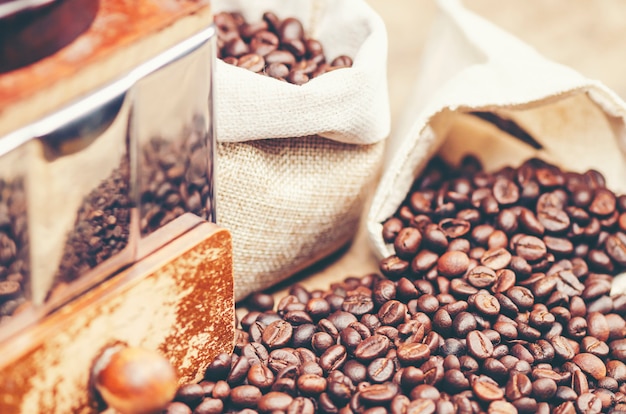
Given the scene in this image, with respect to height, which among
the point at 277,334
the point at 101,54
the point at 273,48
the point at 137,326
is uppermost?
the point at 101,54

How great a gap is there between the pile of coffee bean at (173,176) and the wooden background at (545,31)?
1.01 m

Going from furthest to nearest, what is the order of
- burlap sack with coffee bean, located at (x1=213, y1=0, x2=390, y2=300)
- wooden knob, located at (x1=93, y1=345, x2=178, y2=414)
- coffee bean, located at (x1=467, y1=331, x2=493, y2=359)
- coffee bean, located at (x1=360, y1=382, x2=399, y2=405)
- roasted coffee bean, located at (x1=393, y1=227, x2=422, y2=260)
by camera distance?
roasted coffee bean, located at (x1=393, y1=227, x2=422, y2=260), burlap sack with coffee bean, located at (x1=213, y1=0, x2=390, y2=300), coffee bean, located at (x1=467, y1=331, x2=493, y2=359), coffee bean, located at (x1=360, y1=382, x2=399, y2=405), wooden knob, located at (x1=93, y1=345, x2=178, y2=414)

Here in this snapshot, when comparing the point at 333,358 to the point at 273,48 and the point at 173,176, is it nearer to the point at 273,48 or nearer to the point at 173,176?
the point at 173,176

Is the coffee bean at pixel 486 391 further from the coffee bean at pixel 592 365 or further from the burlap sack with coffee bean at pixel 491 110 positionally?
the burlap sack with coffee bean at pixel 491 110

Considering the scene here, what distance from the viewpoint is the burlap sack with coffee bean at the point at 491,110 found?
1532 millimetres

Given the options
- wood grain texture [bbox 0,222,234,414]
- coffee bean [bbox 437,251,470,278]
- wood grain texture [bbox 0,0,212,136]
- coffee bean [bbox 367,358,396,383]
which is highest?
wood grain texture [bbox 0,0,212,136]

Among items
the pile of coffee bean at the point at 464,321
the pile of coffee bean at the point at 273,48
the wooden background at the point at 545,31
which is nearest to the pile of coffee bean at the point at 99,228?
the pile of coffee bean at the point at 464,321

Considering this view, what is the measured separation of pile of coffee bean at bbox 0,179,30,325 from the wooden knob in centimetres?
15

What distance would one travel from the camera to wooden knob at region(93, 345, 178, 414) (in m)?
0.93

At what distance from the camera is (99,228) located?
101 centimetres

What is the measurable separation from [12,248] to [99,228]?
0.12 metres

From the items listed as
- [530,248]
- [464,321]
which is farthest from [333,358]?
[530,248]

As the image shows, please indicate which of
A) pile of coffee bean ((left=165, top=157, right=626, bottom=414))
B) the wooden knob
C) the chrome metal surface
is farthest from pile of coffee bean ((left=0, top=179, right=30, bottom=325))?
pile of coffee bean ((left=165, top=157, right=626, bottom=414))

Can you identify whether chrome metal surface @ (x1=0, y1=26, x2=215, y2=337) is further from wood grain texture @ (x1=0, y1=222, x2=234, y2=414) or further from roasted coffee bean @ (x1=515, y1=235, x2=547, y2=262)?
roasted coffee bean @ (x1=515, y1=235, x2=547, y2=262)
